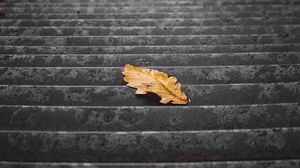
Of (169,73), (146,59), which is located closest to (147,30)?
(146,59)

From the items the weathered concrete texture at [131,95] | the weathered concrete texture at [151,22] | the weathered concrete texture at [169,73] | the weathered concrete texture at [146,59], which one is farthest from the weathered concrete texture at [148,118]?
the weathered concrete texture at [151,22]

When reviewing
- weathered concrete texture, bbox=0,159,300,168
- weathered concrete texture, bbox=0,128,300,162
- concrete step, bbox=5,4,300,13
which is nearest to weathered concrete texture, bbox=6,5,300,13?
concrete step, bbox=5,4,300,13

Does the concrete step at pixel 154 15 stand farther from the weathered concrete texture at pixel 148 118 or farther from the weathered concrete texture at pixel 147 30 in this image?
the weathered concrete texture at pixel 148 118

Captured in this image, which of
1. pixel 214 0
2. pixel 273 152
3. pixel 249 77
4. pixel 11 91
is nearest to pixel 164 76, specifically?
pixel 249 77

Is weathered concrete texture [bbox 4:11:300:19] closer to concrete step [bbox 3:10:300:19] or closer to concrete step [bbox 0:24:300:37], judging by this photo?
concrete step [bbox 3:10:300:19]

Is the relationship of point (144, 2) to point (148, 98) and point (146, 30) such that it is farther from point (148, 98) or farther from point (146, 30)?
point (148, 98)

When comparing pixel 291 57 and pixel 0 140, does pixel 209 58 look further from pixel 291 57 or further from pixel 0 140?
pixel 0 140
